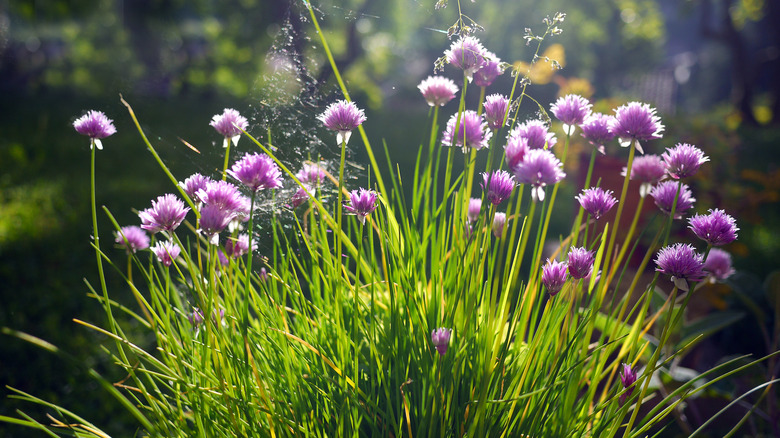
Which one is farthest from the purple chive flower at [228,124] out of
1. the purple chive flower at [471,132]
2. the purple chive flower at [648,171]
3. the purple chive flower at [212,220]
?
the purple chive flower at [648,171]

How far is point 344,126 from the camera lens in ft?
2.57

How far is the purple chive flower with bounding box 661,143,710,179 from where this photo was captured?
78 cm

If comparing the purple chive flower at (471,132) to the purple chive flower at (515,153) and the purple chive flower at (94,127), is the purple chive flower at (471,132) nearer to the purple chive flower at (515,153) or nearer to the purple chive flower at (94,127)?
the purple chive flower at (515,153)

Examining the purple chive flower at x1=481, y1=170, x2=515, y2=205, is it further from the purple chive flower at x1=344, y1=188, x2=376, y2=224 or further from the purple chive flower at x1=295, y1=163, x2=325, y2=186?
the purple chive flower at x1=295, y1=163, x2=325, y2=186

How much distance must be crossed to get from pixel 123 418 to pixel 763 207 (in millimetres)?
4702

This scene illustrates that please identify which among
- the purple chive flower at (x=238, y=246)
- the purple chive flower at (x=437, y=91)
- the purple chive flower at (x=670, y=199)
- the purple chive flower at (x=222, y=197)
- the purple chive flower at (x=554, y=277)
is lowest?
the purple chive flower at (x=554, y=277)

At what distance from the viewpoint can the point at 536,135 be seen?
858 millimetres

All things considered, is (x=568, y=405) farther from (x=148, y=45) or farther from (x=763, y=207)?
(x=148, y=45)

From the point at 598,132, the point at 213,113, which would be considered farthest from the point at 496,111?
the point at 213,113

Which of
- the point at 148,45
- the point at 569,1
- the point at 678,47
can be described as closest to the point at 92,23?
the point at 148,45

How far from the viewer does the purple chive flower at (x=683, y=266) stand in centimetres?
72

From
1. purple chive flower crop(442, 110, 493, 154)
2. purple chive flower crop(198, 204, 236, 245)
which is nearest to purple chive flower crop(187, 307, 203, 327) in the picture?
purple chive flower crop(198, 204, 236, 245)

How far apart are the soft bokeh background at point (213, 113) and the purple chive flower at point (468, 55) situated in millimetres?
106

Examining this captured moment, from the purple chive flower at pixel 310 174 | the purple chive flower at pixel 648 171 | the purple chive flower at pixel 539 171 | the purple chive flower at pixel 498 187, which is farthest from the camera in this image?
the purple chive flower at pixel 310 174
